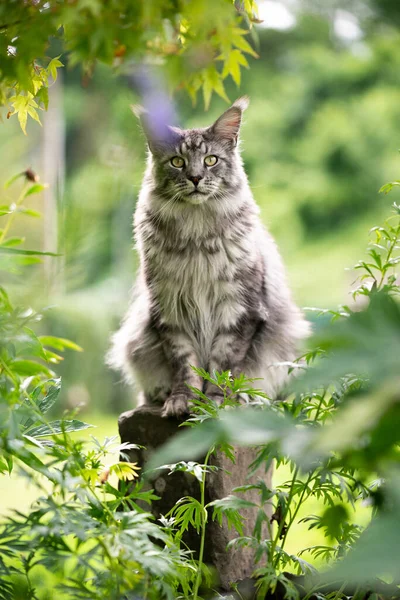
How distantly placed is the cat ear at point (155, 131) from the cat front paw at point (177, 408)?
0.74 meters

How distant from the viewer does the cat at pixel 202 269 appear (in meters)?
2.00

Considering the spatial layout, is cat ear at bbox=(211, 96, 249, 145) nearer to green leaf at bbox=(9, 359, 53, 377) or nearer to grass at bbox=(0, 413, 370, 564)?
grass at bbox=(0, 413, 370, 564)

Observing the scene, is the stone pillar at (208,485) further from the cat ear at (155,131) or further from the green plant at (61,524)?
the cat ear at (155,131)

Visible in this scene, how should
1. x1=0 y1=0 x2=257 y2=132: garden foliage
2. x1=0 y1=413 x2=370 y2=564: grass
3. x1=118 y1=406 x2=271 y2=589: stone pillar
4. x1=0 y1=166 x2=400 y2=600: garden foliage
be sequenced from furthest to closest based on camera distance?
x1=0 y1=413 x2=370 y2=564: grass
x1=118 y1=406 x2=271 y2=589: stone pillar
x1=0 y1=0 x2=257 y2=132: garden foliage
x1=0 y1=166 x2=400 y2=600: garden foliage

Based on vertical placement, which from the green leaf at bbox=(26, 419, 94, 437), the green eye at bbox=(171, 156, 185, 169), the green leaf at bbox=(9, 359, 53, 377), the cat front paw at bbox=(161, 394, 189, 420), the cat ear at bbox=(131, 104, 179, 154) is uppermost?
the cat ear at bbox=(131, 104, 179, 154)

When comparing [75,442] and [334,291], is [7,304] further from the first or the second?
[334,291]

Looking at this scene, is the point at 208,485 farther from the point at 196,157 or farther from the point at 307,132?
the point at 307,132

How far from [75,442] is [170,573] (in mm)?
220

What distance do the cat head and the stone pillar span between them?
0.65 meters

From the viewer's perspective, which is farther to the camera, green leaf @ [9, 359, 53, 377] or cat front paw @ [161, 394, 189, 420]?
cat front paw @ [161, 394, 189, 420]

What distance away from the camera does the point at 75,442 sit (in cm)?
95

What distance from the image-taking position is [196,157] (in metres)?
1.98

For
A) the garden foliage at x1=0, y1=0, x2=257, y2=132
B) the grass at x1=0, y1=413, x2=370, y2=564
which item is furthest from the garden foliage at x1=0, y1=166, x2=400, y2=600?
the grass at x1=0, y1=413, x2=370, y2=564

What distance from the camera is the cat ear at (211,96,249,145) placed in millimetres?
2014
